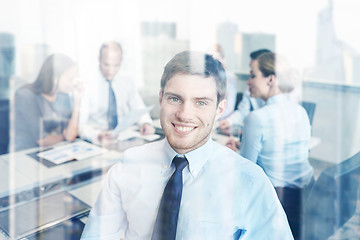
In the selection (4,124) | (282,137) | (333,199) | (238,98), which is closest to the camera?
(282,137)

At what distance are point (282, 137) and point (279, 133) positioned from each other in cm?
2

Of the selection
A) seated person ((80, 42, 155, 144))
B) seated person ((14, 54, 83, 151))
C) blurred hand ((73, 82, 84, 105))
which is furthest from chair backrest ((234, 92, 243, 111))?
blurred hand ((73, 82, 84, 105))

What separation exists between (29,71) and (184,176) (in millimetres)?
2694

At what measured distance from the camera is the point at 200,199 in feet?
2.70

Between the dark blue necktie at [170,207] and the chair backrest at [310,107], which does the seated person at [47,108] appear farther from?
the chair backrest at [310,107]

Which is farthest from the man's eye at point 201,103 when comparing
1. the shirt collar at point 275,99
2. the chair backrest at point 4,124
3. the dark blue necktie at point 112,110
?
the chair backrest at point 4,124

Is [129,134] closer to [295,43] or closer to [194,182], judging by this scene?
[194,182]

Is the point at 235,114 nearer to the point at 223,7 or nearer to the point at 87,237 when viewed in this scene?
the point at 223,7

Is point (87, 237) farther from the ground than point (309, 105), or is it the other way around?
point (309, 105)

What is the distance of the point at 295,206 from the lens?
961mm

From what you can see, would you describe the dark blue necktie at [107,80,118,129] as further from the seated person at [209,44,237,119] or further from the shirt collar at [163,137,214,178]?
the shirt collar at [163,137,214,178]

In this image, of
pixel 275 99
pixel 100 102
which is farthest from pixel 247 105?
pixel 100 102

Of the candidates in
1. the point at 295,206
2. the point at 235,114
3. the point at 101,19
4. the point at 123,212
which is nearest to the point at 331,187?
the point at 295,206

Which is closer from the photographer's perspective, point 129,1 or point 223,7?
point 223,7
